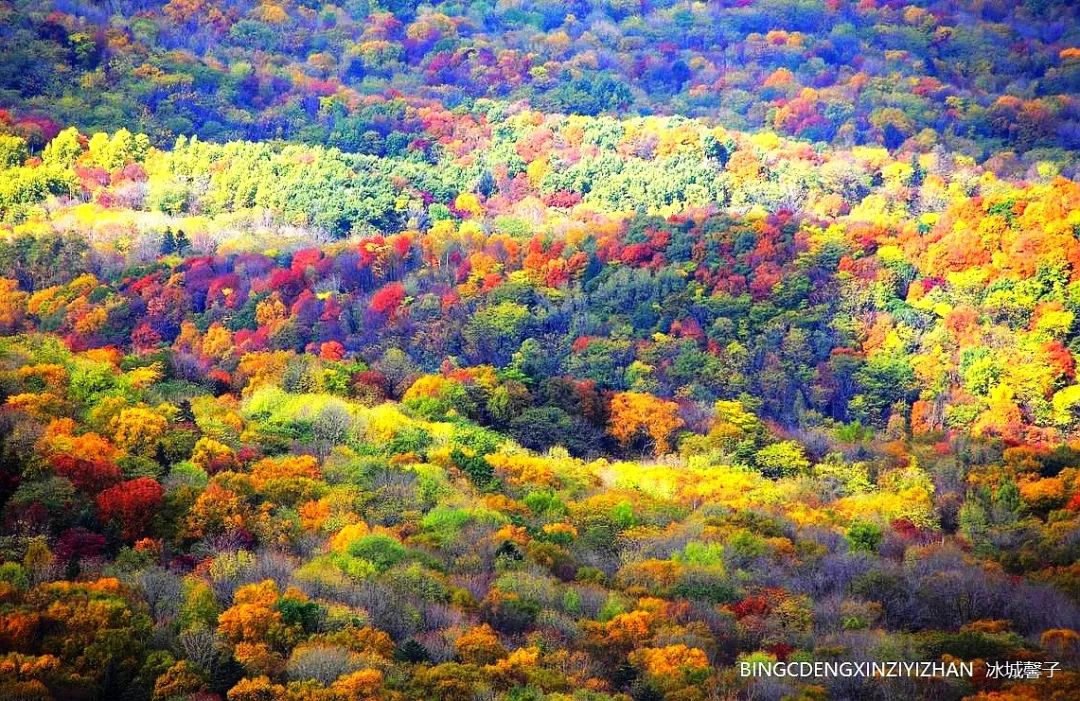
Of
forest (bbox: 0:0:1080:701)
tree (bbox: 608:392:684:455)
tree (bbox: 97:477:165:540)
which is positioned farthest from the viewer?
tree (bbox: 608:392:684:455)

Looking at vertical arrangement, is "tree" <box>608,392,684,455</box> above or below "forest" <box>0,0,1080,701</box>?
below

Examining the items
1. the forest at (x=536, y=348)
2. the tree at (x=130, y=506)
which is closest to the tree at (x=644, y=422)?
the forest at (x=536, y=348)

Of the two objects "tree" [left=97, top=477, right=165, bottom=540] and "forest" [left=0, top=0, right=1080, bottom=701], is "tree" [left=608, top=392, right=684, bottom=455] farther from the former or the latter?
"tree" [left=97, top=477, right=165, bottom=540]

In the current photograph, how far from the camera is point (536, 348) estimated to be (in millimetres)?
76562

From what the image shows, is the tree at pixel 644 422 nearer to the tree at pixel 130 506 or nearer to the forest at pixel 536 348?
the forest at pixel 536 348

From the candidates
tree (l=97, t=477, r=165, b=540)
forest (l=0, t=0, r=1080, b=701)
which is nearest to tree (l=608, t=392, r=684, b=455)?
forest (l=0, t=0, r=1080, b=701)

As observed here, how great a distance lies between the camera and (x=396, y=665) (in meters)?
30.2

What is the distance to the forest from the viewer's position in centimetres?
3306

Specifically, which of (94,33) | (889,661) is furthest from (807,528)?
(94,33)

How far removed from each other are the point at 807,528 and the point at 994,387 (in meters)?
24.6

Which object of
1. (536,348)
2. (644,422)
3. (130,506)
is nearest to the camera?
(130,506)

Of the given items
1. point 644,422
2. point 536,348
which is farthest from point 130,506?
point 536,348

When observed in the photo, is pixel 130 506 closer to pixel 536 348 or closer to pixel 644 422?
pixel 644 422

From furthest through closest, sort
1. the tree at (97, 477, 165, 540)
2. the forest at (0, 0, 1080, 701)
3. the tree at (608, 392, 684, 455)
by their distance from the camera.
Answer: the tree at (608, 392, 684, 455)
the tree at (97, 477, 165, 540)
the forest at (0, 0, 1080, 701)
